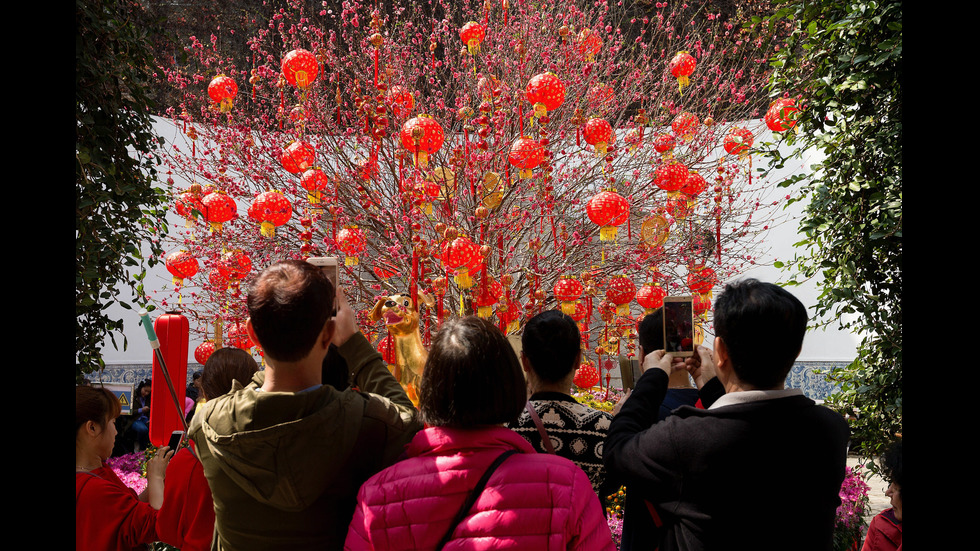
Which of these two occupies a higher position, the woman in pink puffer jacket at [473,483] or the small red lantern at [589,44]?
the small red lantern at [589,44]

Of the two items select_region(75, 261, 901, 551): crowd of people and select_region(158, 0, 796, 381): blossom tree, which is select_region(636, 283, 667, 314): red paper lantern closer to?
select_region(158, 0, 796, 381): blossom tree

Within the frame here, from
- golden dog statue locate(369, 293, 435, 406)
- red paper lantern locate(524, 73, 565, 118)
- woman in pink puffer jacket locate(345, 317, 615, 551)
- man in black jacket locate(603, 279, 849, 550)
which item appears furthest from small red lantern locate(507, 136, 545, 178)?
woman in pink puffer jacket locate(345, 317, 615, 551)

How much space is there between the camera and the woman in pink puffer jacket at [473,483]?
1098mm

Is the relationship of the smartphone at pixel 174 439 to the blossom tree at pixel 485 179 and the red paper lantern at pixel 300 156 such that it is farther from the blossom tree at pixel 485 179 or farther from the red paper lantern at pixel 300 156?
the red paper lantern at pixel 300 156

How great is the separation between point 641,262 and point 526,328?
14.2 feet

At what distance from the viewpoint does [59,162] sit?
133 centimetres

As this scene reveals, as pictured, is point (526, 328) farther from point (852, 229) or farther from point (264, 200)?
point (264, 200)

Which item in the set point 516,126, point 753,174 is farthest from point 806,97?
point 753,174

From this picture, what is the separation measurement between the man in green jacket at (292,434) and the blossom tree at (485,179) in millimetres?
2076

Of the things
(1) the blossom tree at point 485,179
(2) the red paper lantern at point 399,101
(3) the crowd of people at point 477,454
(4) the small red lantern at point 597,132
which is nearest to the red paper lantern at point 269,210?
(1) the blossom tree at point 485,179

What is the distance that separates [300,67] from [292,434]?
9.89 feet

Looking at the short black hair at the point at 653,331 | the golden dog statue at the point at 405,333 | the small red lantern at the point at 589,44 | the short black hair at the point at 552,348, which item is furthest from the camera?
the small red lantern at the point at 589,44

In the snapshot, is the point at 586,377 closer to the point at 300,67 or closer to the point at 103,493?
the point at 300,67

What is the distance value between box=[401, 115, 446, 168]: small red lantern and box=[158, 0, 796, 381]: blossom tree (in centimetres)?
1
